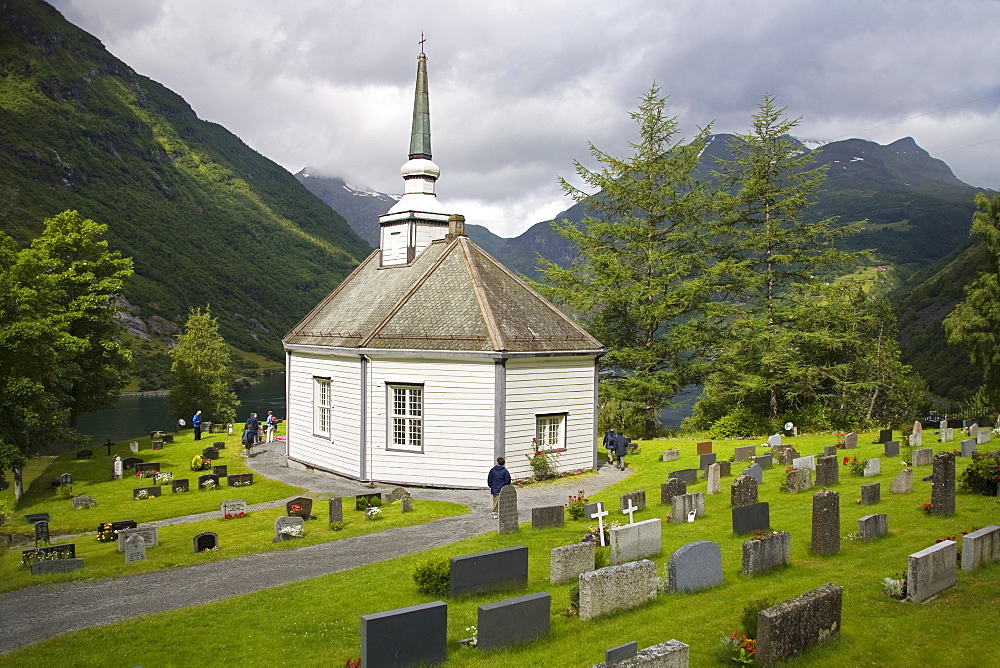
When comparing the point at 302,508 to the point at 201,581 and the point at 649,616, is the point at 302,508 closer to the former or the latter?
the point at 201,581

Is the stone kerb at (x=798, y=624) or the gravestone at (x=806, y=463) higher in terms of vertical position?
the stone kerb at (x=798, y=624)

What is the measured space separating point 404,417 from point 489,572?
12.4 meters

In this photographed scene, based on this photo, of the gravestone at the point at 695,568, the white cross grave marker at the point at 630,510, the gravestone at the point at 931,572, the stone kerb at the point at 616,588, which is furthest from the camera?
the white cross grave marker at the point at 630,510

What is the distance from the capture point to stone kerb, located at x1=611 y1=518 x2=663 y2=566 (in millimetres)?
12625

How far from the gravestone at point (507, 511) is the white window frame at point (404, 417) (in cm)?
762

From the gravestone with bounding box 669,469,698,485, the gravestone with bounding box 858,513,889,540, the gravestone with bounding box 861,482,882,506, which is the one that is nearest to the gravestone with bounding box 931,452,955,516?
the gravestone with bounding box 858,513,889,540

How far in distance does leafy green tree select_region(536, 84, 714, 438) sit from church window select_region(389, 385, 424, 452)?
564 inches

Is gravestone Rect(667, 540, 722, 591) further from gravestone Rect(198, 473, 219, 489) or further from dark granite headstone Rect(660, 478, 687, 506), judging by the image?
gravestone Rect(198, 473, 219, 489)

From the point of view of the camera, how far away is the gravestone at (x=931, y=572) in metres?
9.34

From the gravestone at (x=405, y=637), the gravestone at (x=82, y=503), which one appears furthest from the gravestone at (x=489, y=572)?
the gravestone at (x=82, y=503)

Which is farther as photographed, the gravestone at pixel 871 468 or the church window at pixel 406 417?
the church window at pixel 406 417

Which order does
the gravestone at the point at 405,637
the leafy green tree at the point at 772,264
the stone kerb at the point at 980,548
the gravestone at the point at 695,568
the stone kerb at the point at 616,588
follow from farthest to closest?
1. the leafy green tree at the point at 772,264
2. the gravestone at the point at 695,568
3. the stone kerb at the point at 980,548
4. the stone kerb at the point at 616,588
5. the gravestone at the point at 405,637

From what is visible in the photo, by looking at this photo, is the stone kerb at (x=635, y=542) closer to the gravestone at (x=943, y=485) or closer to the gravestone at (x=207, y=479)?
the gravestone at (x=943, y=485)

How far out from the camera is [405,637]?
28.5 ft
